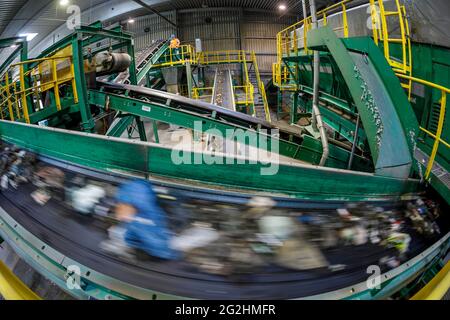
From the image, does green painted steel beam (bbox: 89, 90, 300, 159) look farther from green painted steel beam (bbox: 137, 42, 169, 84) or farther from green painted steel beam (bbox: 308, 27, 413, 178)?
green painted steel beam (bbox: 137, 42, 169, 84)

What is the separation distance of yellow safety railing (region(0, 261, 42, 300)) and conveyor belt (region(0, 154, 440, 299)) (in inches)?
10.7

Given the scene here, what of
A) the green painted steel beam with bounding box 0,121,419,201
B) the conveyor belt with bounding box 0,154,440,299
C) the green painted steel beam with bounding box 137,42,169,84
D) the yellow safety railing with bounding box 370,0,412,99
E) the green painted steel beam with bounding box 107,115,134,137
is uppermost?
the green painted steel beam with bounding box 137,42,169,84

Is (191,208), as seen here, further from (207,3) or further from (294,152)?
(207,3)

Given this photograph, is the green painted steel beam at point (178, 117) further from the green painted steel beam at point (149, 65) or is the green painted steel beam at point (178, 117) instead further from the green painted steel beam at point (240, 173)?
the green painted steel beam at point (149, 65)

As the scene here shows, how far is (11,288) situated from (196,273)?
3.17 feet

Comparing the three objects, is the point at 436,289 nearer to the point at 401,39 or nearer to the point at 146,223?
the point at 146,223

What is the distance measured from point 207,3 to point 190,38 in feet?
8.80

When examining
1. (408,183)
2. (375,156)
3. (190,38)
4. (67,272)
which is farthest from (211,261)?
(190,38)

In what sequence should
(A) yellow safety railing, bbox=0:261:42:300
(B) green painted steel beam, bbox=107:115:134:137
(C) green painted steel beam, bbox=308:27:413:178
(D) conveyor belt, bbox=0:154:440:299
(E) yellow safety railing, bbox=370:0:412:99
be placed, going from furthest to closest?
(B) green painted steel beam, bbox=107:115:134:137 → (E) yellow safety railing, bbox=370:0:412:99 → (C) green painted steel beam, bbox=308:27:413:178 → (D) conveyor belt, bbox=0:154:440:299 → (A) yellow safety railing, bbox=0:261:42:300

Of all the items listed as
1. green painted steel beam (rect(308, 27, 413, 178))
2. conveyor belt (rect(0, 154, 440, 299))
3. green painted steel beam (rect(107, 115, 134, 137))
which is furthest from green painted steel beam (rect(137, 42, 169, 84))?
green painted steel beam (rect(308, 27, 413, 178))

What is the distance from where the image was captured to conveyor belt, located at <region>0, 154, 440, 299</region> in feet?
4.11

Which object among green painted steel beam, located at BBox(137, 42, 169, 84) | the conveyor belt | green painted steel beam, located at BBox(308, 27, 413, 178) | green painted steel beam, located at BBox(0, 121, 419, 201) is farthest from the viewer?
green painted steel beam, located at BBox(137, 42, 169, 84)

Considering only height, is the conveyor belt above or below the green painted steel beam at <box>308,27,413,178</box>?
below

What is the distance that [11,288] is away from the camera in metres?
1.10
